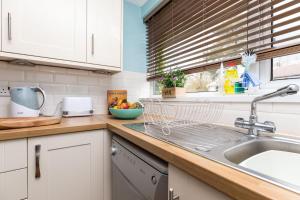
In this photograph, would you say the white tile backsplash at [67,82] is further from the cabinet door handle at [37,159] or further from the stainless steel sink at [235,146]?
the stainless steel sink at [235,146]

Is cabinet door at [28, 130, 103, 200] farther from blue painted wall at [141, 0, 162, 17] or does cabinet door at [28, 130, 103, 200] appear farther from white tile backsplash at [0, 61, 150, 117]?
blue painted wall at [141, 0, 162, 17]

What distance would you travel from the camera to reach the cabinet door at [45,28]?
1.10 m

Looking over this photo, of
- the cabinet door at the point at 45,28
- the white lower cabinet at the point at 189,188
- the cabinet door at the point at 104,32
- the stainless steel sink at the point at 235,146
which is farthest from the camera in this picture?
the cabinet door at the point at 104,32

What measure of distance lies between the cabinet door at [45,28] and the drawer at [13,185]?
76 cm

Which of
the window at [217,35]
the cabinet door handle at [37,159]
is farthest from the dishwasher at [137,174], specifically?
the window at [217,35]

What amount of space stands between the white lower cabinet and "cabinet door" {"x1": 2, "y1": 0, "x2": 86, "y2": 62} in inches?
46.5

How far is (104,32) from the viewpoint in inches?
58.4

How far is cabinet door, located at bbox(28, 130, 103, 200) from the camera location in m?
0.92

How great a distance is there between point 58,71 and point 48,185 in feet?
3.13

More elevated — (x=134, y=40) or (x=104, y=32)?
(x=134, y=40)

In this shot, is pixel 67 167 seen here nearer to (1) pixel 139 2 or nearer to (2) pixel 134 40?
(2) pixel 134 40

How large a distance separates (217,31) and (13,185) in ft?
5.00

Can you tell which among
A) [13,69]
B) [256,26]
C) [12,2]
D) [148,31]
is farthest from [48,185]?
[148,31]

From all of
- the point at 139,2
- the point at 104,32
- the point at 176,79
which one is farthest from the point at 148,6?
the point at 176,79
